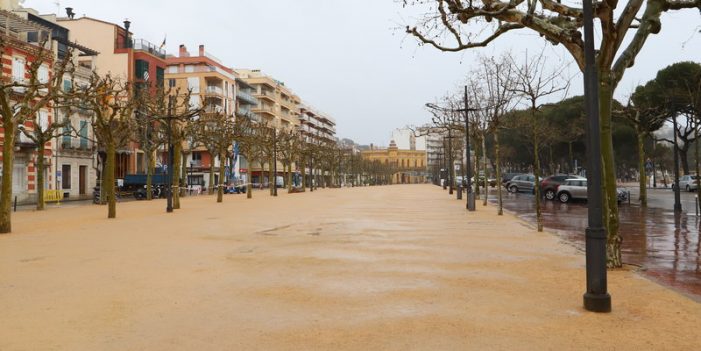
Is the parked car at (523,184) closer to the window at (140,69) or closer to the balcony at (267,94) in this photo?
the window at (140,69)

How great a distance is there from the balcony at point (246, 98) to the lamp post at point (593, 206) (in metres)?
79.1

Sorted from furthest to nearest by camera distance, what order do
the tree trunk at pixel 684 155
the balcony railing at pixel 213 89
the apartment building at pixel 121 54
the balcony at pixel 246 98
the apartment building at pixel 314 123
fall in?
the apartment building at pixel 314 123
the balcony at pixel 246 98
the balcony railing at pixel 213 89
the apartment building at pixel 121 54
the tree trunk at pixel 684 155

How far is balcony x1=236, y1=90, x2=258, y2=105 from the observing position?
3264 inches

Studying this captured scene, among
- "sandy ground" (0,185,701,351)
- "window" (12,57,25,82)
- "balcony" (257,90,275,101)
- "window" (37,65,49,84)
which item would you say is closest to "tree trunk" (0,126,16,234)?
"sandy ground" (0,185,701,351)

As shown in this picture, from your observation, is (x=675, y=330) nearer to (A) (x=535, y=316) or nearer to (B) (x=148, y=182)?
(A) (x=535, y=316)

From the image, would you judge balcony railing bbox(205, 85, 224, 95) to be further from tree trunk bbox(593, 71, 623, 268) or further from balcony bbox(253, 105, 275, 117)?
tree trunk bbox(593, 71, 623, 268)

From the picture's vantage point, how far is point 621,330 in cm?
530

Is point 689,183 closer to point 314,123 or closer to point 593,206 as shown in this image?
point 593,206

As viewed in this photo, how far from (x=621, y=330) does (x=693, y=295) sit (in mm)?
2398

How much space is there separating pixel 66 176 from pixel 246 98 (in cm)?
4310

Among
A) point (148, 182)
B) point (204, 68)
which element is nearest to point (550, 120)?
point (148, 182)

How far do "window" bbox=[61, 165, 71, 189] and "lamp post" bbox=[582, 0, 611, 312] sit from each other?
45259 millimetres

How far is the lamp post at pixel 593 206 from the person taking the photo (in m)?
6.02

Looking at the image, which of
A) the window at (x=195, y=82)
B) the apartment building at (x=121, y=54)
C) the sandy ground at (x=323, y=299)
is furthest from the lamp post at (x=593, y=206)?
the window at (x=195, y=82)
